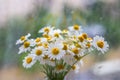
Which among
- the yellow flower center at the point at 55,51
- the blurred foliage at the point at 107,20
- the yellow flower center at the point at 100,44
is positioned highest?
the blurred foliage at the point at 107,20

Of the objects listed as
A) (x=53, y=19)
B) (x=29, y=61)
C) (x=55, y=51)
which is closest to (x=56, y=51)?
(x=55, y=51)

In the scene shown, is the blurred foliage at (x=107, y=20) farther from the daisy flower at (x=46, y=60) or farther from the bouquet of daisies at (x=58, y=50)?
the daisy flower at (x=46, y=60)

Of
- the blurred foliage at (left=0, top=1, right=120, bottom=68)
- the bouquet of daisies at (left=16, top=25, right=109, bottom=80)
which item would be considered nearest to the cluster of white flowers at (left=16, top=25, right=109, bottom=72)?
the bouquet of daisies at (left=16, top=25, right=109, bottom=80)

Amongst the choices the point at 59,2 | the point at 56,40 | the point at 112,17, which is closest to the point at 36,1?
the point at 59,2

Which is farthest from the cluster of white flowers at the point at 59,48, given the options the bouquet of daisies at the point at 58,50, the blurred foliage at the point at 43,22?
the blurred foliage at the point at 43,22

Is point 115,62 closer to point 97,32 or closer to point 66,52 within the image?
point 97,32

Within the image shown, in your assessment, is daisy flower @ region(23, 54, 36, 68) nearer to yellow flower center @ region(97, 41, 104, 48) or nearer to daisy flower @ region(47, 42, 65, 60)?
daisy flower @ region(47, 42, 65, 60)
